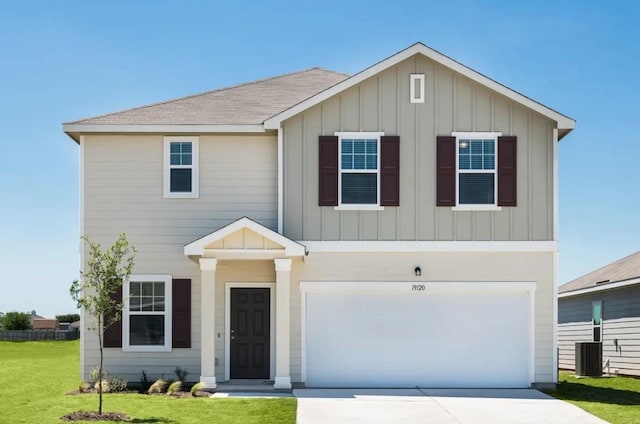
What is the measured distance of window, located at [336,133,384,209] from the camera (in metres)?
18.3

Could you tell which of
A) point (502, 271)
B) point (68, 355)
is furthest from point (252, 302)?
point (68, 355)

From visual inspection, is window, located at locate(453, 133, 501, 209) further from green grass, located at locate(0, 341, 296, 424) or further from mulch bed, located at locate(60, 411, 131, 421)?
mulch bed, located at locate(60, 411, 131, 421)

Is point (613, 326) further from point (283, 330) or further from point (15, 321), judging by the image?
point (15, 321)

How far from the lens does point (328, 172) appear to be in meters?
18.3

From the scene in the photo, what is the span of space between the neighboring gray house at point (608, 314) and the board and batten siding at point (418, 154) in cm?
578

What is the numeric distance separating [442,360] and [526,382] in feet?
6.10

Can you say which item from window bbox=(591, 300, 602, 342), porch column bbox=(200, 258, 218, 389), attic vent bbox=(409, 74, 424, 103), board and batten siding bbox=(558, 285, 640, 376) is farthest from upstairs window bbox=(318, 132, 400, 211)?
window bbox=(591, 300, 602, 342)

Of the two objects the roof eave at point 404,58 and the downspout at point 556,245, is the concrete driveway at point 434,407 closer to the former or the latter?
the downspout at point 556,245

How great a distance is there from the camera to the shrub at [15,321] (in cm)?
3753

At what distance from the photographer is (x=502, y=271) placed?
60.3 feet

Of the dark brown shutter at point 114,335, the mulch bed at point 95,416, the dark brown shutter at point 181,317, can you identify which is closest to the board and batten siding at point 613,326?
the dark brown shutter at point 181,317

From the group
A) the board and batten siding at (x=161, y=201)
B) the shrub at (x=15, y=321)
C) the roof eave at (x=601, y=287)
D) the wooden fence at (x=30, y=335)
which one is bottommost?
the wooden fence at (x=30, y=335)

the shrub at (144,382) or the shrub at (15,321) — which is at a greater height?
the shrub at (144,382)

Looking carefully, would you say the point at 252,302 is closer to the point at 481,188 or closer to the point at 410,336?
the point at 410,336
